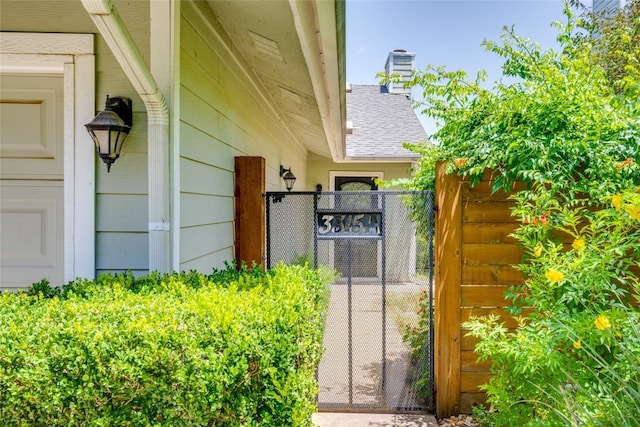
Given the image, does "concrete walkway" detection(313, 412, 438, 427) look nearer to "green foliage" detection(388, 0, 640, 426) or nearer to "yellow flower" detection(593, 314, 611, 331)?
"green foliage" detection(388, 0, 640, 426)

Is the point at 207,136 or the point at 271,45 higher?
the point at 271,45

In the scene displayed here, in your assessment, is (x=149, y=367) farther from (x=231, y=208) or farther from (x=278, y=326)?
(x=231, y=208)

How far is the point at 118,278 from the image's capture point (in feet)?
5.81

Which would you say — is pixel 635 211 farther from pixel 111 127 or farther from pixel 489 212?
pixel 111 127

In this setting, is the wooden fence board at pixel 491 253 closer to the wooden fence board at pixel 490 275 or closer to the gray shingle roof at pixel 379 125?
the wooden fence board at pixel 490 275

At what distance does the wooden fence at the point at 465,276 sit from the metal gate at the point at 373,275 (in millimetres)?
130

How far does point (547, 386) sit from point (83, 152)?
8.91ft

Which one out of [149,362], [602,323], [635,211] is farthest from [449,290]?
[149,362]

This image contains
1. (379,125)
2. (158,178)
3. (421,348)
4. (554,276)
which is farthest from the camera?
(379,125)

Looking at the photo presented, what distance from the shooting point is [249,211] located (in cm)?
296

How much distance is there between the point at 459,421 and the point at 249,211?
212 cm

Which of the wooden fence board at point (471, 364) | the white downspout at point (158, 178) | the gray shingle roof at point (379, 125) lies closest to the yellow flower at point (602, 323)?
the wooden fence board at point (471, 364)

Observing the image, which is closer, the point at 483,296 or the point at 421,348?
the point at 483,296

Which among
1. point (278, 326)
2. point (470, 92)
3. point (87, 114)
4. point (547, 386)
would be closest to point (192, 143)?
point (87, 114)
